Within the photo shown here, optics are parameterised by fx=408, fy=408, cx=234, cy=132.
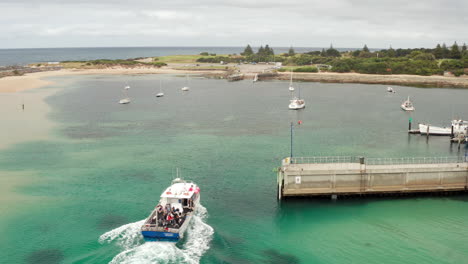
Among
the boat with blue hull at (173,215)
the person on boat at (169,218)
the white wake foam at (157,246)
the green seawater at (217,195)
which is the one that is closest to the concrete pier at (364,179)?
→ the green seawater at (217,195)

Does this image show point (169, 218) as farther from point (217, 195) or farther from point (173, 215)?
point (217, 195)

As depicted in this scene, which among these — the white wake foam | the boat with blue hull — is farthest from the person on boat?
the white wake foam

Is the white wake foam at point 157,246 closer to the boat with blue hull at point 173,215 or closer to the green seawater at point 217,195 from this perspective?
the green seawater at point 217,195

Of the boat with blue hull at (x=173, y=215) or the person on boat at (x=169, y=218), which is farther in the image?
the person on boat at (x=169, y=218)

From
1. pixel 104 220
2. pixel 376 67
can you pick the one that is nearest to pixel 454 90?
pixel 376 67

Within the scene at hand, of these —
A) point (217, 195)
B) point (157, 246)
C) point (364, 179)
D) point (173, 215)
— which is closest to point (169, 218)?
point (173, 215)
